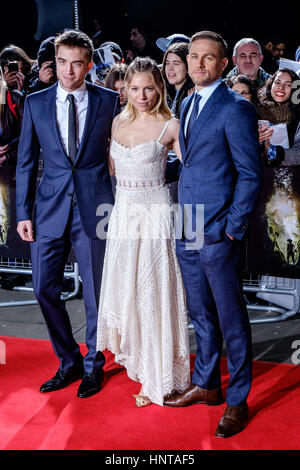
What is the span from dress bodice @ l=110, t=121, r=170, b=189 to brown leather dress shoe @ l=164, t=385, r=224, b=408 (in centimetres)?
109

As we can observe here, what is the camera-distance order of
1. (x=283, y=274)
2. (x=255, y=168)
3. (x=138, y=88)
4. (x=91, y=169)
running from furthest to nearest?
(x=283, y=274), (x=91, y=169), (x=138, y=88), (x=255, y=168)

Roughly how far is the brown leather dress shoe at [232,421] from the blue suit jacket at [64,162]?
1.14 meters

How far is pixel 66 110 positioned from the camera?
2.78 metres

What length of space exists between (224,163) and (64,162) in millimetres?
879

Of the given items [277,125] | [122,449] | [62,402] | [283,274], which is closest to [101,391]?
[62,402]

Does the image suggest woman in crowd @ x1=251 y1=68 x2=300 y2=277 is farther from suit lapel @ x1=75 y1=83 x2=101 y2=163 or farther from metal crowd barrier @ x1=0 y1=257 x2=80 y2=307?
metal crowd barrier @ x1=0 y1=257 x2=80 y2=307

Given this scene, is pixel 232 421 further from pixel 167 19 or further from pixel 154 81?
pixel 167 19

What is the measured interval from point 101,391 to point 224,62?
Answer: 6.05 feet

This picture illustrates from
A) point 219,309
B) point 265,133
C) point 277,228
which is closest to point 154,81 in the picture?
point 219,309

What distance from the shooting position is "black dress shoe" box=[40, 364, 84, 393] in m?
2.94

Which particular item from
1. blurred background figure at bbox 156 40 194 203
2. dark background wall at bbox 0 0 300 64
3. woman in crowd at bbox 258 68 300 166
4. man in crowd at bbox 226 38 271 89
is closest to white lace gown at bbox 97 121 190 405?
blurred background figure at bbox 156 40 194 203

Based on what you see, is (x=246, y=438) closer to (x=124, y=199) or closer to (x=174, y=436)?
(x=174, y=436)

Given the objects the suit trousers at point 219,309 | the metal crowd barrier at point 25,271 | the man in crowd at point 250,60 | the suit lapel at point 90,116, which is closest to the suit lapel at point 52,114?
the suit lapel at point 90,116

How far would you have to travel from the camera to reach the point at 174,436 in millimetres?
2449
